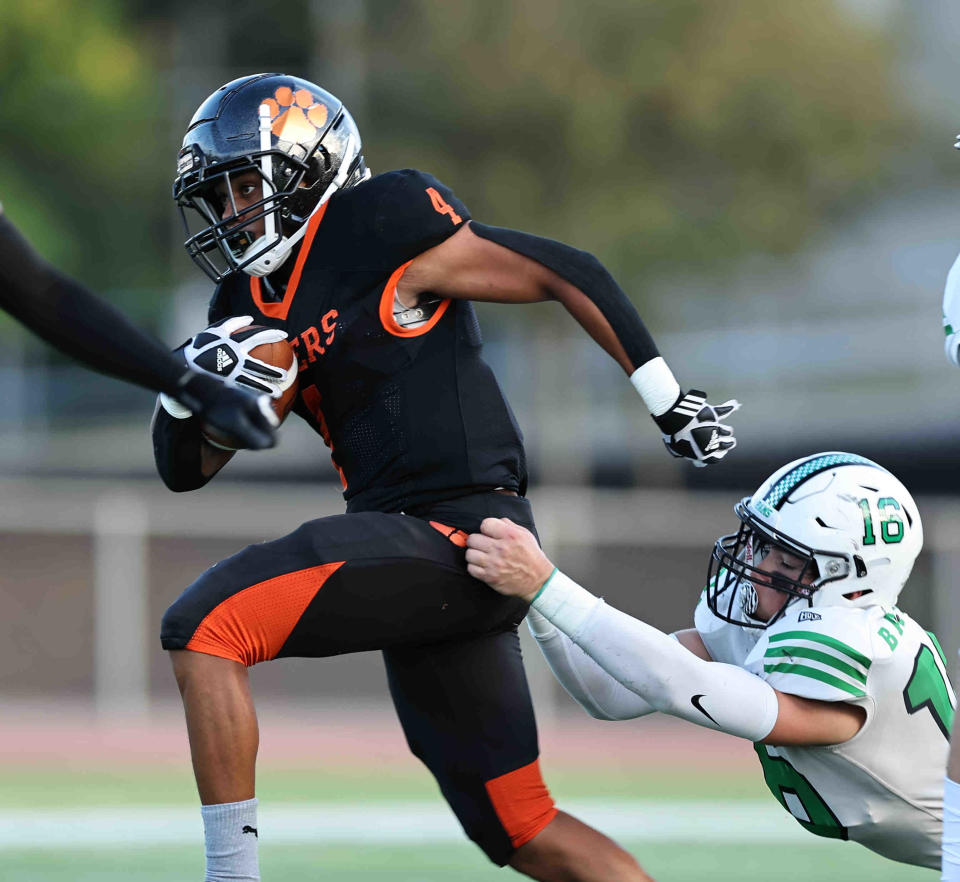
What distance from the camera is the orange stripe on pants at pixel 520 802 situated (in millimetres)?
3836

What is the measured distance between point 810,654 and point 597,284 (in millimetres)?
940

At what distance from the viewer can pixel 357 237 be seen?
361cm

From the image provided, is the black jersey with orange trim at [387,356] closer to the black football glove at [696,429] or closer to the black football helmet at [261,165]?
the black football helmet at [261,165]

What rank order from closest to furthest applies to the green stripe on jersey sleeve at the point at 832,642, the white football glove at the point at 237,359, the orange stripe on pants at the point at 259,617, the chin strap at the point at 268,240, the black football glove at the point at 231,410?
1. the black football glove at the point at 231,410
2. the orange stripe on pants at the point at 259,617
3. the white football glove at the point at 237,359
4. the green stripe on jersey sleeve at the point at 832,642
5. the chin strap at the point at 268,240

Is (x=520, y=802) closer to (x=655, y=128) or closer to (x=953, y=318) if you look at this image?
(x=953, y=318)

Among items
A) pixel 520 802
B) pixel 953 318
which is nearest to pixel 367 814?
pixel 520 802

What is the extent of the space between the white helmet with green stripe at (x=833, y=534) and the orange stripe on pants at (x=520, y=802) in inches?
23.9

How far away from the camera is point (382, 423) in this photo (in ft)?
11.8

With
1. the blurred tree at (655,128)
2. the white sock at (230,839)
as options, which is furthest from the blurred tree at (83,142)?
the white sock at (230,839)

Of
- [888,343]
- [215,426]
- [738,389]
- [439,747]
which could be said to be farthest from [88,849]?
[888,343]

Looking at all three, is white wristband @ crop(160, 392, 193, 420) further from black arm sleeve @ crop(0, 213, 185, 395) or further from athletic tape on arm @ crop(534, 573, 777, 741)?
athletic tape on arm @ crop(534, 573, 777, 741)

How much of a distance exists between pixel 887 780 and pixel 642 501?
10.2 metres

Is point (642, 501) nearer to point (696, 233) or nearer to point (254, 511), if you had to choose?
point (254, 511)

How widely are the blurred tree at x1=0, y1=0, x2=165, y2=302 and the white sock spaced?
1526cm
